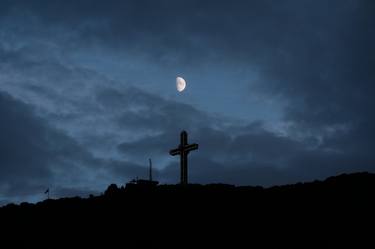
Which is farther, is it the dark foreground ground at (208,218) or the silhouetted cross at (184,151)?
the silhouetted cross at (184,151)

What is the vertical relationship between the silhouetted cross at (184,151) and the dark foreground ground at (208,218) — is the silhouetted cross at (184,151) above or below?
above

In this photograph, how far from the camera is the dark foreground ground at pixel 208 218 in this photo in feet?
34.9

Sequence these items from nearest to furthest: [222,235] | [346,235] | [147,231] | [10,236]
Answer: [346,235], [222,235], [147,231], [10,236]

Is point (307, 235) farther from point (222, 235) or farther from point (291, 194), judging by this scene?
point (222, 235)

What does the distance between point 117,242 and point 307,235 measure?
4.95 metres

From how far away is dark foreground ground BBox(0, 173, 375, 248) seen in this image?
10641 mm

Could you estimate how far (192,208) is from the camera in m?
12.7

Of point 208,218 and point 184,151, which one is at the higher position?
point 184,151

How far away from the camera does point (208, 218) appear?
12.3m

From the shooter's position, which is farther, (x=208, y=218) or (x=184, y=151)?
(x=184, y=151)

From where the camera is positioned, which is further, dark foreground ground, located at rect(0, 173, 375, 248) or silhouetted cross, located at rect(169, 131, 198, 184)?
silhouetted cross, located at rect(169, 131, 198, 184)

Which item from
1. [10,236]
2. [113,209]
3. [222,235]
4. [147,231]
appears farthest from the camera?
[10,236]

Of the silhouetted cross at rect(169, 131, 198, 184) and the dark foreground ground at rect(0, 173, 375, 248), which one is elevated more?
the silhouetted cross at rect(169, 131, 198, 184)

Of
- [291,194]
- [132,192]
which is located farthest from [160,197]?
[291,194]
